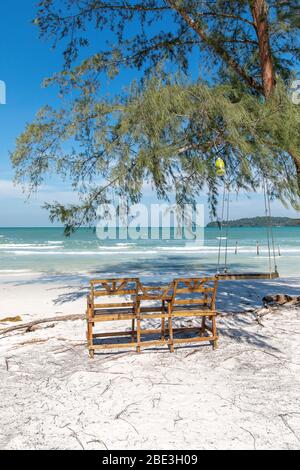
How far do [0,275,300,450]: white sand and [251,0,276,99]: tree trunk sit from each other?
169 inches

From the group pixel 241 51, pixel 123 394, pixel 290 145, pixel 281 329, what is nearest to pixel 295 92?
pixel 290 145

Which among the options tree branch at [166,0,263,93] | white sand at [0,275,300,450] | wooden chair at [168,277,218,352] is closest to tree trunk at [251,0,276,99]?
tree branch at [166,0,263,93]

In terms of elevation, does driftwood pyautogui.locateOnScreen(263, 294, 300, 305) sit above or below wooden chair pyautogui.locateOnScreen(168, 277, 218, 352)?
below

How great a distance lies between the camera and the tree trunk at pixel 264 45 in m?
6.93

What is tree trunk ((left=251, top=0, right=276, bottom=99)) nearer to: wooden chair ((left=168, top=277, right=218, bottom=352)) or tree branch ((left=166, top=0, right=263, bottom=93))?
tree branch ((left=166, top=0, right=263, bottom=93))

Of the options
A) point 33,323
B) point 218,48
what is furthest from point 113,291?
point 218,48

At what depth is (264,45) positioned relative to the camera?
7.13m

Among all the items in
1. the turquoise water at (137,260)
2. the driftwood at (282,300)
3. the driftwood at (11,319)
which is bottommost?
the turquoise water at (137,260)

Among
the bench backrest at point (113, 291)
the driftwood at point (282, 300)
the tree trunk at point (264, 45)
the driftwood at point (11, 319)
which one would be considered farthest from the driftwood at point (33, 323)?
the tree trunk at point (264, 45)

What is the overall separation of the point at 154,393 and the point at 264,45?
20.0ft

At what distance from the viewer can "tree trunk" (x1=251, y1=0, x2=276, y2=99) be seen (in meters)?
6.93

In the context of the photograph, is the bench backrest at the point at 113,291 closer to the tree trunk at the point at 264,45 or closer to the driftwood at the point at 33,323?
the driftwood at the point at 33,323

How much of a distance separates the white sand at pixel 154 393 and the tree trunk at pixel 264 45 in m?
4.28

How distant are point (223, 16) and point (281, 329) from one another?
221 inches
